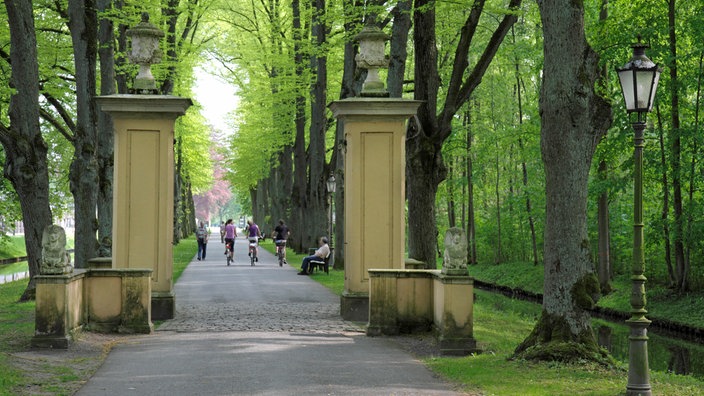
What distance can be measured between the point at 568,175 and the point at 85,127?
12.2 metres

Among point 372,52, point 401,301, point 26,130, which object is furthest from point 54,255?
point 26,130

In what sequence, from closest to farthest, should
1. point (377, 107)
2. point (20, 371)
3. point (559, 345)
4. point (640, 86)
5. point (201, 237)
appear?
point (640, 86)
point (20, 371)
point (559, 345)
point (377, 107)
point (201, 237)

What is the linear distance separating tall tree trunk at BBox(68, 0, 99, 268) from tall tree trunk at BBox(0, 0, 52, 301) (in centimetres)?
109

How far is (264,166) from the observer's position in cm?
5531

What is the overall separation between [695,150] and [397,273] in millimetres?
12757

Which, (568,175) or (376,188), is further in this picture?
(376,188)

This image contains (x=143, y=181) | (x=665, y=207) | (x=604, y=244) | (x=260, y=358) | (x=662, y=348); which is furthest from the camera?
(x=604, y=244)

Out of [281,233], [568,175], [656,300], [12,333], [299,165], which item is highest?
[299,165]

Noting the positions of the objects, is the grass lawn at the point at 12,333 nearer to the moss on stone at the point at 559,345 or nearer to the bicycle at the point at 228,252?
the moss on stone at the point at 559,345

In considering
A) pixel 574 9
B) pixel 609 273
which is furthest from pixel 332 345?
pixel 609 273

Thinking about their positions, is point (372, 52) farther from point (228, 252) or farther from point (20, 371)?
point (228, 252)

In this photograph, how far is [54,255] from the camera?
12.2 metres

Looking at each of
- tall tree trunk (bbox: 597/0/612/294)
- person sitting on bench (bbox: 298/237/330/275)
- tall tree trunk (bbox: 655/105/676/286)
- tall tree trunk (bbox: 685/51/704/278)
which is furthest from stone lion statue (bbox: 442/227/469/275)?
tall tree trunk (bbox: 597/0/612/294)

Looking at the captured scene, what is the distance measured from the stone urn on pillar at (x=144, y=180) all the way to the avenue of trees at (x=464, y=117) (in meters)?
3.72
